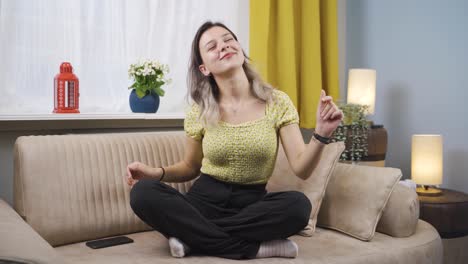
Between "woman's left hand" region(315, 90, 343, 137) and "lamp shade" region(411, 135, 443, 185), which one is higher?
"woman's left hand" region(315, 90, 343, 137)

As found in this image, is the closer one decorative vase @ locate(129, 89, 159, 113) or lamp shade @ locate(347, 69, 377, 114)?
decorative vase @ locate(129, 89, 159, 113)

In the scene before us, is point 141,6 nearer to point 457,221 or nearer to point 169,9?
point 169,9

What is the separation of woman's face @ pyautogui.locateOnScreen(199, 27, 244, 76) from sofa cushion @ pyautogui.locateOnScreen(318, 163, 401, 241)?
1.91 ft

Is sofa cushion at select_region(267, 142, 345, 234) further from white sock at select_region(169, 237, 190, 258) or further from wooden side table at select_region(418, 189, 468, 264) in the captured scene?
wooden side table at select_region(418, 189, 468, 264)

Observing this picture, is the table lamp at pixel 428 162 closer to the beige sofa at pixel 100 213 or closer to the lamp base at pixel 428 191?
the lamp base at pixel 428 191

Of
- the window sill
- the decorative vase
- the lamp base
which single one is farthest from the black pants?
the lamp base

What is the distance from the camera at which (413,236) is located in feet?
5.91

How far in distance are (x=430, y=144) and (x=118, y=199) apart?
145 cm

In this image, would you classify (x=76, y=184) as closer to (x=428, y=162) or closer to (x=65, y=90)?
(x=65, y=90)

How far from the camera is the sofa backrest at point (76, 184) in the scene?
1.74 meters

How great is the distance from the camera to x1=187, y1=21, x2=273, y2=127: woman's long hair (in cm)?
184

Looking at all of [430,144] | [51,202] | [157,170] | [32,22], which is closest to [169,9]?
[32,22]

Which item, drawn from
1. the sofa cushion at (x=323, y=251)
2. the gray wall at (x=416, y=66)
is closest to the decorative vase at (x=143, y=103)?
the sofa cushion at (x=323, y=251)

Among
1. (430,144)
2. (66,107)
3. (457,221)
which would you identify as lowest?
(457,221)
